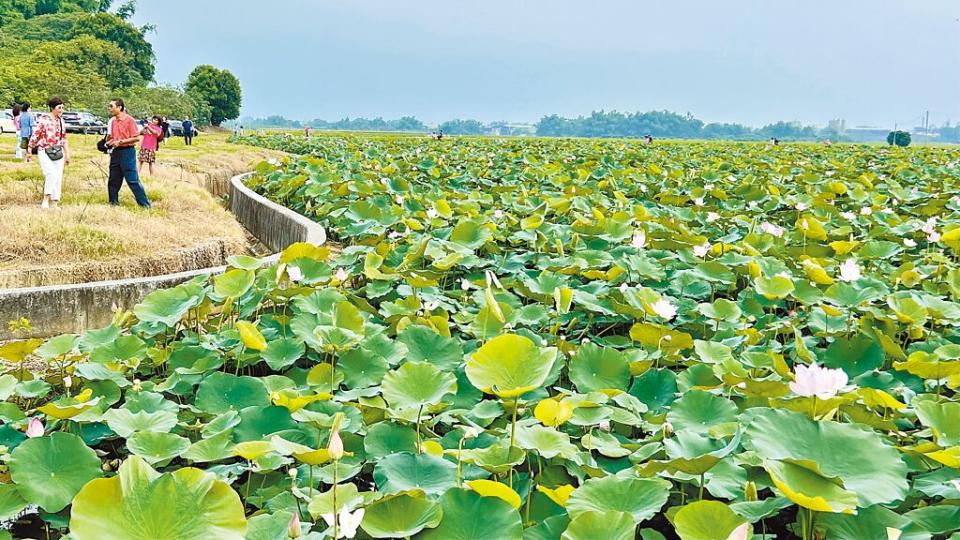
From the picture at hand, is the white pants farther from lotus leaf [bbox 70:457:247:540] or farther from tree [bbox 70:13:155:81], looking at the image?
tree [bbox 70:13:155:81]

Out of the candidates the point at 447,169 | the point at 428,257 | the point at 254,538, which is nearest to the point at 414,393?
the point at 254,538

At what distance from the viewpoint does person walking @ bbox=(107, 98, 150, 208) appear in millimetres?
5844

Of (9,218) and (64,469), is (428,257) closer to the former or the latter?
(64,469)

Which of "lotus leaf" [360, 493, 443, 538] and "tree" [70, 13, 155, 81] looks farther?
"tree" [70, 13, 155, 81]

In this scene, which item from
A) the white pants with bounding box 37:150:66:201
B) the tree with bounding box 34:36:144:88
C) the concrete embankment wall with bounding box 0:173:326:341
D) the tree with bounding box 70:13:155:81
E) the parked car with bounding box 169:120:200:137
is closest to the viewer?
the concrete embankment wall with bounding box 0:173:326:341

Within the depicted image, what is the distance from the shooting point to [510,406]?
Result: 1638 millimetres

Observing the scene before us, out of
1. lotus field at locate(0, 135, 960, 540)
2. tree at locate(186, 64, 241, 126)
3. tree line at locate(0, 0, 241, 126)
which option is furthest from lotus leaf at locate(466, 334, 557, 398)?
tree at locate(186, 64, 241, 126)

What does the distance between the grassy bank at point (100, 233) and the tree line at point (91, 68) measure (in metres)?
22.8

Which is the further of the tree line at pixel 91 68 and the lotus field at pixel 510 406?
the tree line at pixel 91 68

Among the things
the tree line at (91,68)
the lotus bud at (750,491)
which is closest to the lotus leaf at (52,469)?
the lotus bud at (750,491)

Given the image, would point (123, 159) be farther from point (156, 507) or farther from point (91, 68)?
point (91, 68)

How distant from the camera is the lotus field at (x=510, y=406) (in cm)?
110

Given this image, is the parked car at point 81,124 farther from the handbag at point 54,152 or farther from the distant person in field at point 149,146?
the handbag at point 54,152

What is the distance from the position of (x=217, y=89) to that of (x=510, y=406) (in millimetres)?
54186
